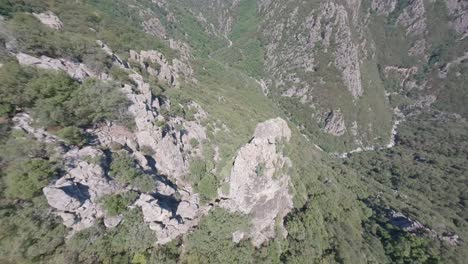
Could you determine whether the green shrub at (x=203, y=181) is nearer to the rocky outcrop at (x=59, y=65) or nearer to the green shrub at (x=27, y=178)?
the green shrub at (x=27, y=178)

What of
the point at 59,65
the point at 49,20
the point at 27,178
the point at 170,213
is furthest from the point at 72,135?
the point at 49,20

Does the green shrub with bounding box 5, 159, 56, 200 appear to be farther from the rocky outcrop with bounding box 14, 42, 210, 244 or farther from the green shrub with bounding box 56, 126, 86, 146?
the green shrub with bounding box 56, 126, 86, 146

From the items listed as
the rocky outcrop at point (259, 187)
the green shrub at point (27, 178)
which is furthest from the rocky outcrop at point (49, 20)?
the rocky outcrop at point (259, 187)

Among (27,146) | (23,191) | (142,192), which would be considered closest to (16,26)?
(27,146)

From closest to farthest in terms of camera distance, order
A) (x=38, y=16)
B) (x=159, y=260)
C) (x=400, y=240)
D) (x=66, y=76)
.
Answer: (x=159, y=260), (x=66, y=76), (x=38, y=16), (x=400, y=240)

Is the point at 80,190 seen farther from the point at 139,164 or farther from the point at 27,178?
the point at 139,164

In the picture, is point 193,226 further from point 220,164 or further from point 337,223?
point 337,223

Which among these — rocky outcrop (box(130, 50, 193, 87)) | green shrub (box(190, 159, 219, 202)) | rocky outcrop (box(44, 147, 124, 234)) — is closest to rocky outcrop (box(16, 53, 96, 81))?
rocky outcrop (box(44, 147, 124, 234))
